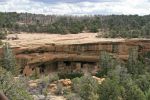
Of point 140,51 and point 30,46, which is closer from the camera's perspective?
point 30,46

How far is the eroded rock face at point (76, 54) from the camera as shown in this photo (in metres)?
46.0

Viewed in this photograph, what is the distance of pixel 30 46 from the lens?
44250mm

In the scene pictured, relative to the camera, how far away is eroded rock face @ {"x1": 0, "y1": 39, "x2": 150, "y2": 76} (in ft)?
A: 151

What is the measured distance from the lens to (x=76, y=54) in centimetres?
4816

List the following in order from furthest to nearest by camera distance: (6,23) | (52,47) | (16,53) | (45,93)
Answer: (6,23)
(52,47)
(16,53)
(45,93)

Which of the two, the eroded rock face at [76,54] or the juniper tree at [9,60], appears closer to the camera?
the juniper tree at [9,60]

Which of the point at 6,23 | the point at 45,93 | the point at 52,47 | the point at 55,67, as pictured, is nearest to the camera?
the point at 45,93

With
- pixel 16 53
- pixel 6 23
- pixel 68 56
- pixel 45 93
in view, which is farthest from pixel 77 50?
pixel 6 23

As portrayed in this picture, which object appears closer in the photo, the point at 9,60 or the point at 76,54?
the point at 9,60

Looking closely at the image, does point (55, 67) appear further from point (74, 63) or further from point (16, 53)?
point (16, 53)

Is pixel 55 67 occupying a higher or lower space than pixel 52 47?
lower

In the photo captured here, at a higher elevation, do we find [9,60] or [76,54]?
[9,60]

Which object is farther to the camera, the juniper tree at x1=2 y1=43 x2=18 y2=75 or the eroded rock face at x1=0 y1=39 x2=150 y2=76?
the eroded rock face at x1=0 y1=39 x2=150 y2=76

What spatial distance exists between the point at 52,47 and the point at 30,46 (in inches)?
128
